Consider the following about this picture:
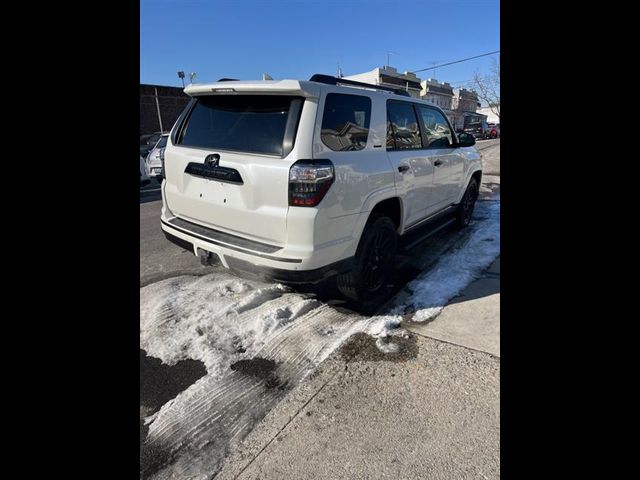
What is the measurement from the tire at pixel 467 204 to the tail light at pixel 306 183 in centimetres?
362

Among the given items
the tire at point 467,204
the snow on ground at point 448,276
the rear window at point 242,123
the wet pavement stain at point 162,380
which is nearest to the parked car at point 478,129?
the tire at point 467,204

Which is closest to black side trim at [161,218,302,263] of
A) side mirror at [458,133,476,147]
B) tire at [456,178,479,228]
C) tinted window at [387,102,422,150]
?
tinted window at [387,102,422,150]

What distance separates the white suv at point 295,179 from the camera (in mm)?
2873

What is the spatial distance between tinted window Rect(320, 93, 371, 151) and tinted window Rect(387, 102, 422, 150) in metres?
0.39

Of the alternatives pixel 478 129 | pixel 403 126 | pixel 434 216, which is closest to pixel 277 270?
pixel 403 126

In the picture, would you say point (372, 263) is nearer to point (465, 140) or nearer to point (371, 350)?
point (371, 350)

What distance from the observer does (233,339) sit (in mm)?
3172

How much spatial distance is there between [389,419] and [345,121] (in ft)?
7.25

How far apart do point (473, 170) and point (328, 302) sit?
3.49 metres

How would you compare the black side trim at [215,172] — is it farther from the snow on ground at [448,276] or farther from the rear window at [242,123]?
the snow on ground at [448,276]

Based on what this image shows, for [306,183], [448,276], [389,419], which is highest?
[306,183]

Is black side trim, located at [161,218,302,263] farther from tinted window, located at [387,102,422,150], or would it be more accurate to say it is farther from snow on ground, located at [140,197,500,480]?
tinted window, located at [387,102,422,150]
